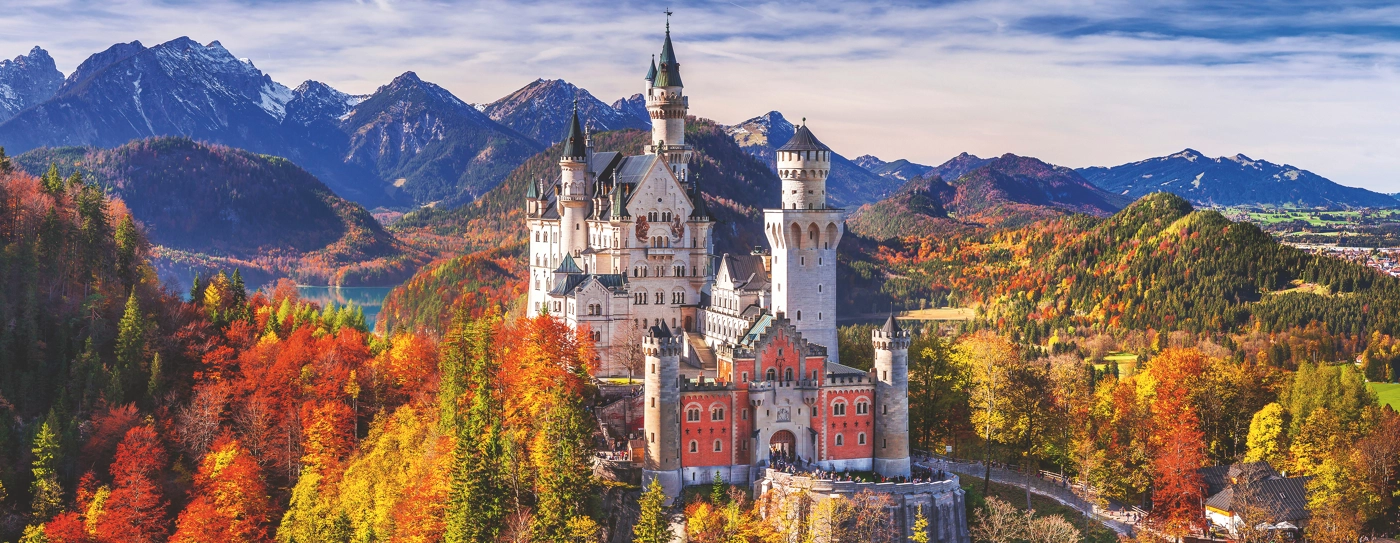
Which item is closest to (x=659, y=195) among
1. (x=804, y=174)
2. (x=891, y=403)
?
(x=804, y=174)

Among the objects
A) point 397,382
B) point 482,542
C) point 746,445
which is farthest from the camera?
point 397,382

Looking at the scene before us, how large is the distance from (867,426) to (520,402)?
70.5 ft

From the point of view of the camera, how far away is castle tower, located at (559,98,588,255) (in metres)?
107

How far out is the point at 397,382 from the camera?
9850cm

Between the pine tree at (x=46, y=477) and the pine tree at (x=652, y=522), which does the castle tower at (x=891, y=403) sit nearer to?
the pine tree at (x=652, y=522)

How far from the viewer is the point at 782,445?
81.7m

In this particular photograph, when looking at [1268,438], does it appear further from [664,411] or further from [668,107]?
[668,107]

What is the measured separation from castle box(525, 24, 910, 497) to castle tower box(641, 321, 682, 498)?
9cm

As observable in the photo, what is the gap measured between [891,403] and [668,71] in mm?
40113

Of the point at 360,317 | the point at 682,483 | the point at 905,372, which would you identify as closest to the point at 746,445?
the point at 682,483

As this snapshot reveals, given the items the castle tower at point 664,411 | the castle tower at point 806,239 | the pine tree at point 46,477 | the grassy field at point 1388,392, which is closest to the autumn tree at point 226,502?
the pine tree at point 46,477

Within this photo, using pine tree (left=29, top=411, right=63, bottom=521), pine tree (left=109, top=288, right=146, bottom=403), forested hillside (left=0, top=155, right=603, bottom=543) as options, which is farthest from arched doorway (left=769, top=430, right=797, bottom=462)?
pine tree (left=109, top=288, right=146, bottom=403)

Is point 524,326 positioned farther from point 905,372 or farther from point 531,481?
point 905,372

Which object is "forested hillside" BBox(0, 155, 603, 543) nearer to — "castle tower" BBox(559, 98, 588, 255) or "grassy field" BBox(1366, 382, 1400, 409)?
"castle tower" BBox(559, 98, 588, 255)
